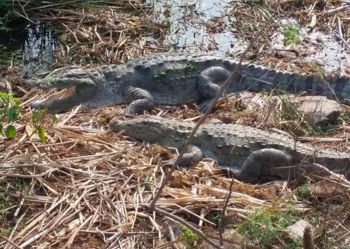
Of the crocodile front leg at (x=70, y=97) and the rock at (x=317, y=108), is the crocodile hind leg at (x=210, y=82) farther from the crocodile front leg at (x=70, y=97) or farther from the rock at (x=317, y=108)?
the crocodile front leg at (x=70, y=97)

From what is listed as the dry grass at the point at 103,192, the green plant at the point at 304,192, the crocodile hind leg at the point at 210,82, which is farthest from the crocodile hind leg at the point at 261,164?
the crocodile hind leg at the point at 210,82

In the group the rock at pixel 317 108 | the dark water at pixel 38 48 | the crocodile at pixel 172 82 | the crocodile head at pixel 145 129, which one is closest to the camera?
the crocodile head at pixel 145 129

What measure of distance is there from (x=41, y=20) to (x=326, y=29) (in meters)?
3.12

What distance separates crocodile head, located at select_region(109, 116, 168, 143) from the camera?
19.3 ft

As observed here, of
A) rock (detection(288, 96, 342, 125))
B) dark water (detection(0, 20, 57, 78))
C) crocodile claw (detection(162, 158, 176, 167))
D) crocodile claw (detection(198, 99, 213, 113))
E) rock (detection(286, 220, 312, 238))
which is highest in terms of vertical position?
rock (detection(288, 96, 342, 125))

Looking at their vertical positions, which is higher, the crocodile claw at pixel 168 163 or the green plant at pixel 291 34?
the green plant at pixel 291 34

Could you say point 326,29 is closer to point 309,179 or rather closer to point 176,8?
point 176,8

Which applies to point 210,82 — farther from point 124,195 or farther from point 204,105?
point 124,195

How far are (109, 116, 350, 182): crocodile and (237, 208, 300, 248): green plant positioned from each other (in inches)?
23.4

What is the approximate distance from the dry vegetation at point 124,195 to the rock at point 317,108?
0.44ft

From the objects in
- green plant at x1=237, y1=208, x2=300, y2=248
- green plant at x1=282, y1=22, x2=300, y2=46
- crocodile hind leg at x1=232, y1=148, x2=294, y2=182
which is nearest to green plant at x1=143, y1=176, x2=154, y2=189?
crocodile hind leg at x1=232, y1=148, x2=294, y2=182

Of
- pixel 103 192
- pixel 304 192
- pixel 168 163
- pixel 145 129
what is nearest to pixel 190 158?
pixel 168 163

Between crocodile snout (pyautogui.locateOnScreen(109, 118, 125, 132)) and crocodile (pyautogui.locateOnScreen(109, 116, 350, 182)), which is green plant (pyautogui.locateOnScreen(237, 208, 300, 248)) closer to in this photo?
crocodile (pyautogui.locateOnScreen(109, 116, 350, 182))

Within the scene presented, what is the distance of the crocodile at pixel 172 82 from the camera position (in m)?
6.69
